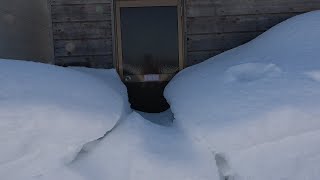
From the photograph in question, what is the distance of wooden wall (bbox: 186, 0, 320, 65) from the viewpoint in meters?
5.88

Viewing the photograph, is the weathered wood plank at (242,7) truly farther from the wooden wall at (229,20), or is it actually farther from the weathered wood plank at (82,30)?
the weathered wood plank at (82,30)

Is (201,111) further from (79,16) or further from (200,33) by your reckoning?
(79,16)

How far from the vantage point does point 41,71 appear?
4098 mm

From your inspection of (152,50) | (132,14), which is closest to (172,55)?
(152,50)

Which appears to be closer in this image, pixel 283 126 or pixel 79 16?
pixel 283 126

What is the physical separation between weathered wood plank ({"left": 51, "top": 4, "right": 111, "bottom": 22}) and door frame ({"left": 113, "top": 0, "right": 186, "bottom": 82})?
118 mm

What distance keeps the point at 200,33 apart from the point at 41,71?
97.4 inches

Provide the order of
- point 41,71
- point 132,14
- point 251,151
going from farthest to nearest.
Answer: point 132,14, point 41,71, point 251,151

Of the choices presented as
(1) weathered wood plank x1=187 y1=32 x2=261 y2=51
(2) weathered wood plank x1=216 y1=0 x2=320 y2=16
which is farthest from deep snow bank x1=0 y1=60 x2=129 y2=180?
(2) weathered wood plank x1=216 y1=0 x2=320 y2=16

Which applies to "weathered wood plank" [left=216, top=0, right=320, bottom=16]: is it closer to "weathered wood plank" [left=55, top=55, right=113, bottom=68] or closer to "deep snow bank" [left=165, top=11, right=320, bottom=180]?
"deep snow bank" [left=165, top=11, right=320, bottom=180]

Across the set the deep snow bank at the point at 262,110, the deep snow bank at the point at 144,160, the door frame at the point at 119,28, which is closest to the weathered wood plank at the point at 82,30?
the door frame at the point at 119,28

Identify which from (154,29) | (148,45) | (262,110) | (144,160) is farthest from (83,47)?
(262,110)

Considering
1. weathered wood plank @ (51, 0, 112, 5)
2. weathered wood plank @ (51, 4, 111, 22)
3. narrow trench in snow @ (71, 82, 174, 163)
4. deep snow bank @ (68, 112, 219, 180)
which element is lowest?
narrow trench in snow @ (71, 82, 174, 163)

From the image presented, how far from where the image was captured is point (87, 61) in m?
5.92
